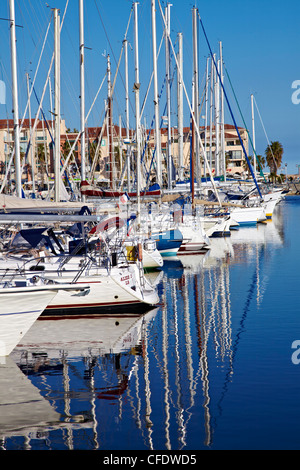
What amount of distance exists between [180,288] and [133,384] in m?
11.9

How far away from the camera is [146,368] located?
14867 millimetres

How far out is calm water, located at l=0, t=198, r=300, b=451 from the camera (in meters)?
11.1

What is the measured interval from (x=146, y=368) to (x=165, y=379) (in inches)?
39.6

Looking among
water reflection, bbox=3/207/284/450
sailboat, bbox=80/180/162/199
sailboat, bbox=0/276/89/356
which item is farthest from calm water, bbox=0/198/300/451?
sailboat, bbox=80/180/162/199

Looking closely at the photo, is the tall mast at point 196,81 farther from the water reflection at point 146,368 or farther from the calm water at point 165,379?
the calm water at point 165,379

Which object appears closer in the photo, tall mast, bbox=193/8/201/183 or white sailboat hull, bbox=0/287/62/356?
white sailboat hull, bbox=0/287/62/356

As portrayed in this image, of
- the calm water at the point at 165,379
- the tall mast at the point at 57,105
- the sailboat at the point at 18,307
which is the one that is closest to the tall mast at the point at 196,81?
the tall mast at the point at 57,105

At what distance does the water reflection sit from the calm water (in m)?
0.02

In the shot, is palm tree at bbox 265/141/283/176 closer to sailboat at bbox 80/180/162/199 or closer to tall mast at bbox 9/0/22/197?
sailboat at bbox 80/180/162/199

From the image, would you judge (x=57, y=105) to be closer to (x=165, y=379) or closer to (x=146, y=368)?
(x=146, y=368)

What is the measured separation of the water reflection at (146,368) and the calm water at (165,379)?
23 millimetres

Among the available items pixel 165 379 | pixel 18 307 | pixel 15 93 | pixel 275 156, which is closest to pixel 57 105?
pixel 15 93

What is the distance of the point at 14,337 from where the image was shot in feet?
50.4
